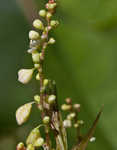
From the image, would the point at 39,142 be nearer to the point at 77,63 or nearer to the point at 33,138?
the point at 33,138

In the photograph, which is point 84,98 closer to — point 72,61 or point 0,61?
point 72,61

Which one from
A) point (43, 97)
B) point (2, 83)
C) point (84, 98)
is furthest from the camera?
point (2, 83)

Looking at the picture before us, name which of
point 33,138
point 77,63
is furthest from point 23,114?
point 77,63

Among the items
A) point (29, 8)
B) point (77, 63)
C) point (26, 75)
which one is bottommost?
point (77, 63)

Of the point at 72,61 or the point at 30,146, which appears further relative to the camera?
the point at 72,61

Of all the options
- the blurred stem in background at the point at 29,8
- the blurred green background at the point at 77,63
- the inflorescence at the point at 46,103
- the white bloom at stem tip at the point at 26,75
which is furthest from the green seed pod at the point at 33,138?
the blurred stem in background at the point at 29,8

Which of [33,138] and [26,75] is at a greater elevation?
[26,75]

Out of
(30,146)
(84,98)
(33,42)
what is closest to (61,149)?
(30,146)

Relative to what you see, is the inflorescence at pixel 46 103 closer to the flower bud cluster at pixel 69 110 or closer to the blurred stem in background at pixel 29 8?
the flower bud cluster at pixel 69 110
